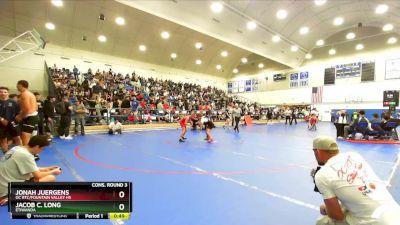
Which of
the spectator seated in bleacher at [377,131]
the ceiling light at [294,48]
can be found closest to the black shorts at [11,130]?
the spectator seated in bleacher at [377,131]

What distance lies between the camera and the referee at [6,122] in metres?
5.10

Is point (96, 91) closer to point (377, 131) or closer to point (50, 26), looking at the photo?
point (50, 26)

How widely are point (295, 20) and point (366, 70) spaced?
12.0 m

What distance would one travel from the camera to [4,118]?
533cm

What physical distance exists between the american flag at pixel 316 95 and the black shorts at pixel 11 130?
29286mm

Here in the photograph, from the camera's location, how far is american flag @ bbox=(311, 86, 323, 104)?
27.8 m

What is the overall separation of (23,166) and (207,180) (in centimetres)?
277

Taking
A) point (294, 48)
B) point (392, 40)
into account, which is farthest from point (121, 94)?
point (392, 40)

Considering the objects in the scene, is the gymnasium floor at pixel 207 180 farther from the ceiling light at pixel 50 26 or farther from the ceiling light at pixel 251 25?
the ceiling light at pixel 50 26

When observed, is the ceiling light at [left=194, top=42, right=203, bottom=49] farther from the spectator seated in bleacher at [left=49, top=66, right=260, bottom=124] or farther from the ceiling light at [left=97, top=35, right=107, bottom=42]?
the ceiling light at [left=97, top=35, right=107, bottom=42]

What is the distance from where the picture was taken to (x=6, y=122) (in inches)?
201

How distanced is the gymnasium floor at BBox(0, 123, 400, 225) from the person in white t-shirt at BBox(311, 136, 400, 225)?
3.49 feet
